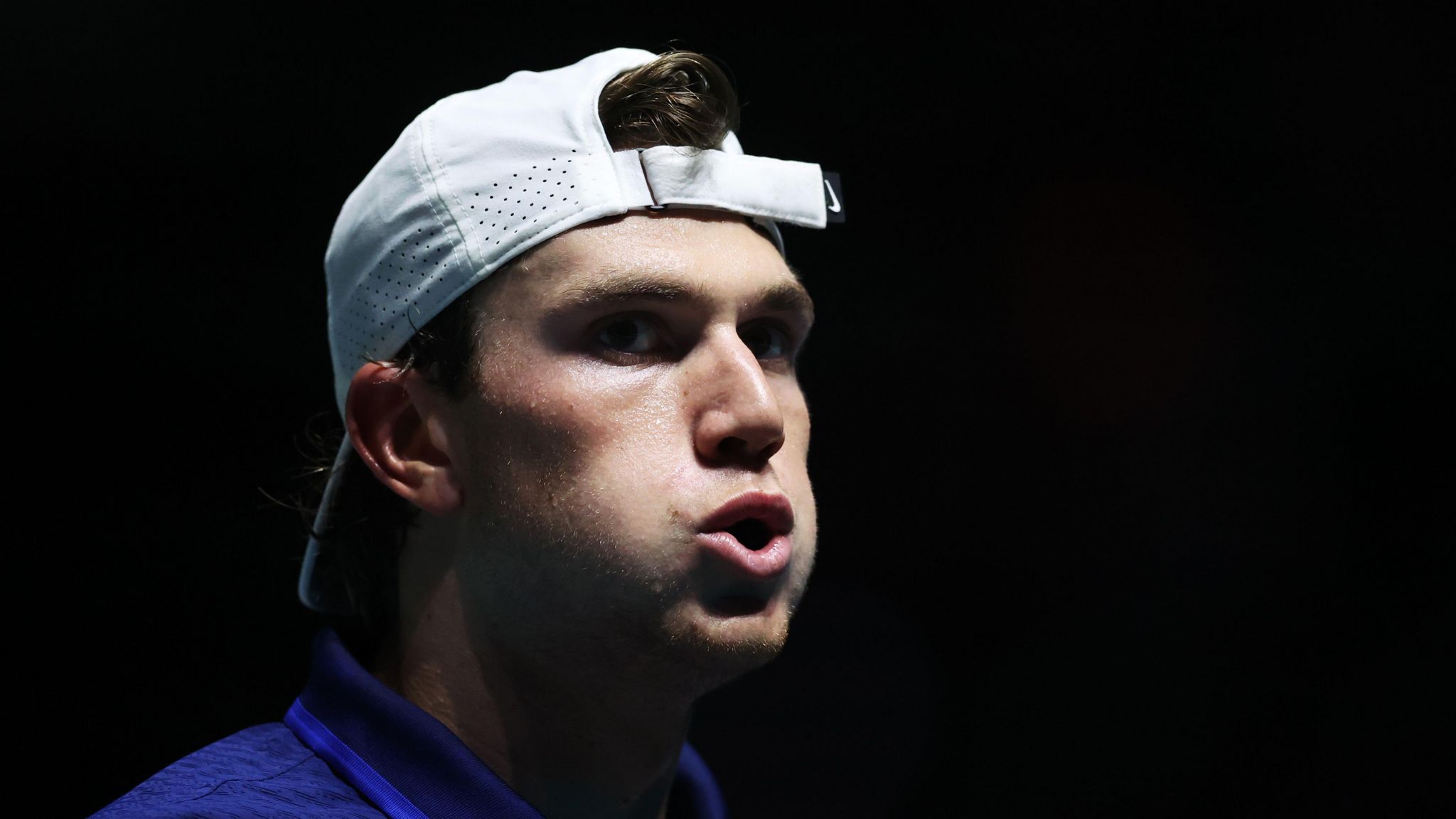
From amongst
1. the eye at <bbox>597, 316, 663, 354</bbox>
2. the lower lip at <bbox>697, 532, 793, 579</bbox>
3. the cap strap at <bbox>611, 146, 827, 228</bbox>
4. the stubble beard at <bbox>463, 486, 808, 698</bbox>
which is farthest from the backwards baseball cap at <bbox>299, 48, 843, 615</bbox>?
the lower lip at <bbox>697, 532, 793, 579</bbox>

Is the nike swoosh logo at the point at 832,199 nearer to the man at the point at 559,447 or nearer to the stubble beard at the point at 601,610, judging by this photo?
the man at the point at 559,447

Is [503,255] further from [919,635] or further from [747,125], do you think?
[919,635]

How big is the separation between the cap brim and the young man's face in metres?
0.36

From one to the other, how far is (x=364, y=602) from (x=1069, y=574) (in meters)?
1.48

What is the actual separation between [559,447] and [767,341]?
0.34m

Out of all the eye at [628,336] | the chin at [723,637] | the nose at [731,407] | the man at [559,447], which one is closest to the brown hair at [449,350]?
the man at [559,447]

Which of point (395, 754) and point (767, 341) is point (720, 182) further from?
point (395, 754)

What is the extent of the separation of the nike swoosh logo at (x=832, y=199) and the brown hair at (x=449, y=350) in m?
0.15

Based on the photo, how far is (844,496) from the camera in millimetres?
2766

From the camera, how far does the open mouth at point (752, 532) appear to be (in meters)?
1.53

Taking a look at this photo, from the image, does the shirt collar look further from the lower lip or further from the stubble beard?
the lower lip

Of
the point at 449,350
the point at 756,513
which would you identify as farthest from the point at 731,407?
the point at 449,350

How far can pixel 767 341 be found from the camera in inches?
67.2

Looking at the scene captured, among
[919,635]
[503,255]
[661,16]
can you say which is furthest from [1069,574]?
[503,255]
